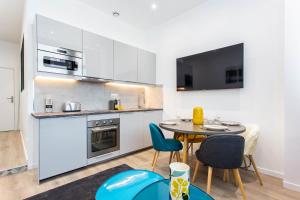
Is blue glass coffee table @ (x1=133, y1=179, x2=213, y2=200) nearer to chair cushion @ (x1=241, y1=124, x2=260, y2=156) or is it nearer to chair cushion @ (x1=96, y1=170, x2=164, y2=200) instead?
chair cushion @ (x1=96, y1=170, x2=164, y2=200)

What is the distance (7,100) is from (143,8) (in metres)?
5.22

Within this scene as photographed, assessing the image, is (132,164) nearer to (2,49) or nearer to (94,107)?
(94,107)

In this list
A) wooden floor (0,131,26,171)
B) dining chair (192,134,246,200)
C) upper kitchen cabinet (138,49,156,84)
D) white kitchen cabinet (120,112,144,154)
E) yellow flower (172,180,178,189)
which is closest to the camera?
yellow flower (172,180,178,189)

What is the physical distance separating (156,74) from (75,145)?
256 centimetres

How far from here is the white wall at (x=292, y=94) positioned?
1863 millimetres

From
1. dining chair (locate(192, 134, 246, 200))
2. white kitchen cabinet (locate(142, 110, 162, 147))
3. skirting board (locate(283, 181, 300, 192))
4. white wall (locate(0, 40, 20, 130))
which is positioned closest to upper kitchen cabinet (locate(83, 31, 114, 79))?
white kitchen cabinet (locate(142, 110, 162, 147))

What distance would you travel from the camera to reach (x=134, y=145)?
3152mm

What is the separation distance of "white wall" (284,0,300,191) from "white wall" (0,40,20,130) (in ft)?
22.9

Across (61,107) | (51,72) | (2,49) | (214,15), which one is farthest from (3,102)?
(214,15)

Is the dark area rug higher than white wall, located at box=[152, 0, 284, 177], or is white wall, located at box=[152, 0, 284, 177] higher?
white wall, located at box=[152, 0, 284, 177]

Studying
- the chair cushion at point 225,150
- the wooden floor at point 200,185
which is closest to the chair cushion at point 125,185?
the chair cushion at point 225,150

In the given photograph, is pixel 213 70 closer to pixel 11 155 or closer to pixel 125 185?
pixel 125 185

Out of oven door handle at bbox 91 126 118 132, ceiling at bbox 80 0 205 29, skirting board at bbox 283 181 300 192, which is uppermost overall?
ceiling at bbox 80 0 205 29

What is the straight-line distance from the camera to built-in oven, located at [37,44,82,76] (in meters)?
2.21
